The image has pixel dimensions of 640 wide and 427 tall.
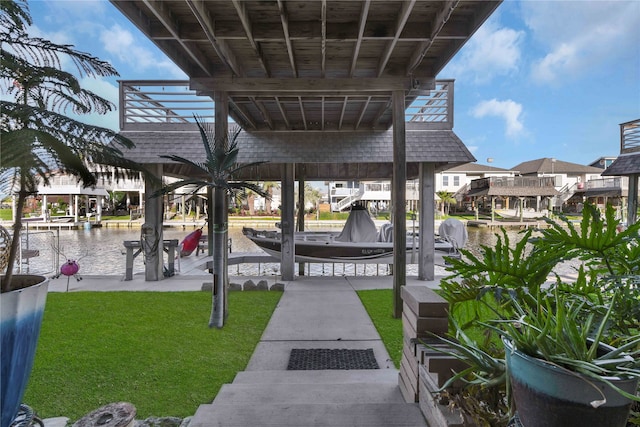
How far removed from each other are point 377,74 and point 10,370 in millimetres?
5214

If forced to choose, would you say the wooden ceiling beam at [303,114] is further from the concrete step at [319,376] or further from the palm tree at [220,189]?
the concrete step at [319,376]

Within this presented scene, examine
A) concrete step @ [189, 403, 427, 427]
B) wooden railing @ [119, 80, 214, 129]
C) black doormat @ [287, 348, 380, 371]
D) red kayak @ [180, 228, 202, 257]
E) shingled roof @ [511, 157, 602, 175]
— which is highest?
shingled roof @ [511, 157, 602, 175]

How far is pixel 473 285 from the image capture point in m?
1.94

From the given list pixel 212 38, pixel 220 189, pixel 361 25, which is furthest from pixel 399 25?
pixel 220 189

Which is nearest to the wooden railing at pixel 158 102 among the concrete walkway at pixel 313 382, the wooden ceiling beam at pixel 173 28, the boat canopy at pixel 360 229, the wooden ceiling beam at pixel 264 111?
the wooden ceiling beam at pixel 264 111

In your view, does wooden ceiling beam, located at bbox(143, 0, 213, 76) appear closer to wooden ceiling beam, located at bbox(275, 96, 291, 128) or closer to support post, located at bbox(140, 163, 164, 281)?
wooden ceiling beam, located at bbox(275, 96, 291, 128)

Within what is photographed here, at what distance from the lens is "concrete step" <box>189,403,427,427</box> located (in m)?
2.10

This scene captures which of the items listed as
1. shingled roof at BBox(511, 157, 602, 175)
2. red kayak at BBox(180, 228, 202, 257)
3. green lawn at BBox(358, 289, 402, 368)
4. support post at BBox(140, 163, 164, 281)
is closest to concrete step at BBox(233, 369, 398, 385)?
green lawn at BBox(358, 289, 402, 368)

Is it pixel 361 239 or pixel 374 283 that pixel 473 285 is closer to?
pixel 374 283

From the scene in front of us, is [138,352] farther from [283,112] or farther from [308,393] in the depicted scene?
[283,112]

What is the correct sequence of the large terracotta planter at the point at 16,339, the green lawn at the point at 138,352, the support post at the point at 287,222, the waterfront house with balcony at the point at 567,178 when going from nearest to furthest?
the large terracotta planter at the point at 16,339 → the green lawn at the point at 138,352 → the support post at the point at 287,222 → the waterfront house with balcony at the point at 567,178

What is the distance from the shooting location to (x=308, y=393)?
2.73 meters

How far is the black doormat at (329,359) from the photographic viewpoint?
144 inches

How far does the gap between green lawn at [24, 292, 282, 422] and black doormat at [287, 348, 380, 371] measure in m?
0.55
